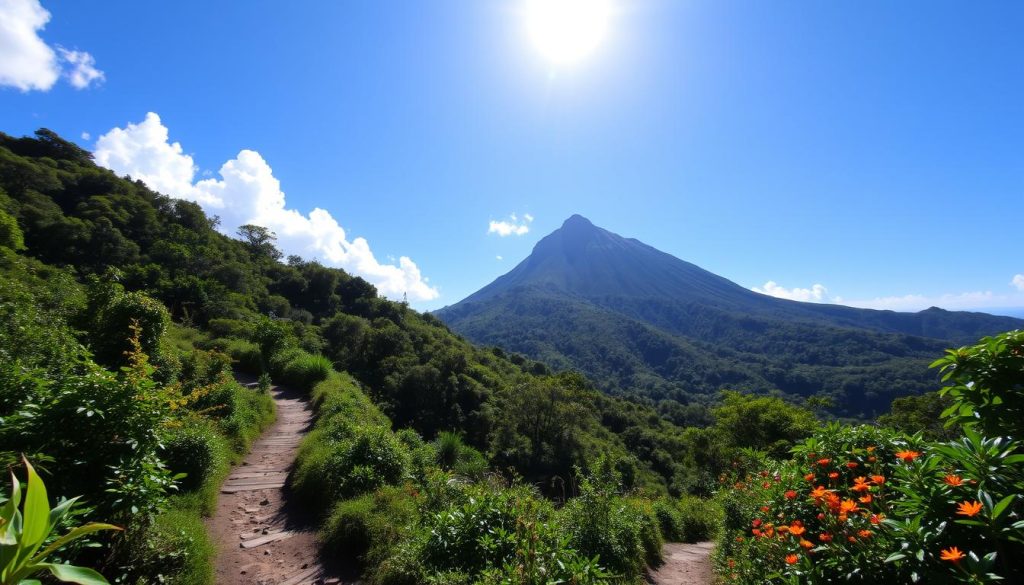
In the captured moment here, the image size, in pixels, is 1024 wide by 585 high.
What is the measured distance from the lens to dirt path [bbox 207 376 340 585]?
4.39 meters

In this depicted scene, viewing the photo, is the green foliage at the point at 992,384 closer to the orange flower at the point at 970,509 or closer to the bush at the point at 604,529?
the orange flower at the point at 970,509

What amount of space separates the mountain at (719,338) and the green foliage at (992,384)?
3800 inches

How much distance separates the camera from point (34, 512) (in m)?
1.34

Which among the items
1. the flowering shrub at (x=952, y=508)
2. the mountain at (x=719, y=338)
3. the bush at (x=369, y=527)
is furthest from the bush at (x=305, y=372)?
the mountain at (x=719, y=338)

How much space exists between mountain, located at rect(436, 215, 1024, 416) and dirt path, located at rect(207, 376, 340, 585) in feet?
317

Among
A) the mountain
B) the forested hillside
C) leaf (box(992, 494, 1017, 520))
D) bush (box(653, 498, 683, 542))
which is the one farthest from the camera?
the mountain

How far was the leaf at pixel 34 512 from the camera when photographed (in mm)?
1324

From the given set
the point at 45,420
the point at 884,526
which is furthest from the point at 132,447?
the point at 884,526

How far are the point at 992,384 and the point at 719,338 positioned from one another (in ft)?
561

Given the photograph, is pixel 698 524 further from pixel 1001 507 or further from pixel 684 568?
pixel 1001 507

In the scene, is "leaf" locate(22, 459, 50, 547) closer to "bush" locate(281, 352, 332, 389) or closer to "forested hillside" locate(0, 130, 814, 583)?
"forested hillside" locate(0, 130, 814, 583)

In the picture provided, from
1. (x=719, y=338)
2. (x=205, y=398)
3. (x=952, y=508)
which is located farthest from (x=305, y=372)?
(x=719, y=338)

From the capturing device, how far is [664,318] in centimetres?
17538

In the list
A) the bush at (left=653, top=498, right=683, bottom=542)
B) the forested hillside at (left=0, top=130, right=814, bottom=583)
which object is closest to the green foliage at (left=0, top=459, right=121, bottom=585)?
the forested hillside at (left=0, top=130, right=814, bottom=583)
